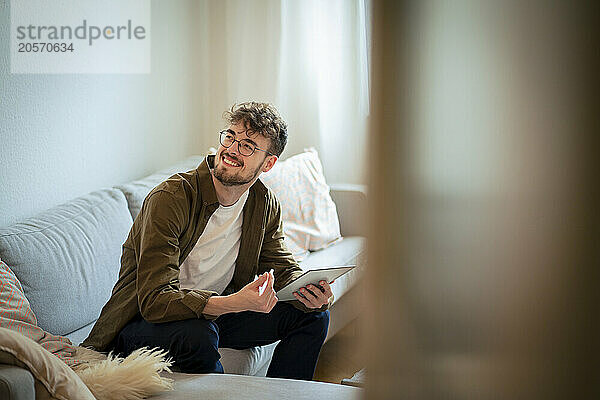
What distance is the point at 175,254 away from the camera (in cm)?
184

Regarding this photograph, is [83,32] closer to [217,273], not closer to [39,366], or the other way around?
[217,273]

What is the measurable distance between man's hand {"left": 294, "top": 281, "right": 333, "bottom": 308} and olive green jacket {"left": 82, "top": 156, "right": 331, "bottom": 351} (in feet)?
0.10

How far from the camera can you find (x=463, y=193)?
233 mm

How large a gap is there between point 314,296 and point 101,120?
3.85 ft

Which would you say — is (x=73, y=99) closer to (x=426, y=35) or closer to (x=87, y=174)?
(x=87, y=174)

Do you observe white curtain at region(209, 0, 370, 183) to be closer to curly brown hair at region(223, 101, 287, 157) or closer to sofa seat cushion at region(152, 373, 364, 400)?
curly brown hair at region(223, 101, 287, 157)

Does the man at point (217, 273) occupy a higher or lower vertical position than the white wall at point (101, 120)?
lower

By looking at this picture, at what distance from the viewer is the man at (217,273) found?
5.85ft

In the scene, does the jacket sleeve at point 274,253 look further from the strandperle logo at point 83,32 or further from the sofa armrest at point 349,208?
the sofa armrest at point 349,208

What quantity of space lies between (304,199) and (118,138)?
80 centimetres

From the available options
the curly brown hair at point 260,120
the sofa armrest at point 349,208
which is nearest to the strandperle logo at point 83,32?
the curly brown hair at point 260,120

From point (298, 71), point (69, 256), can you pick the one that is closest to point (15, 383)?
point (69, 256)

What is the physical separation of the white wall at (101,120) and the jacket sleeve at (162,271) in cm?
61

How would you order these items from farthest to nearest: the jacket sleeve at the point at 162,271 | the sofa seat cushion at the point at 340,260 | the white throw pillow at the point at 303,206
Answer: the white throw pillow at the point at 303,206 < the sofa seat cushion at the point at 340,260 < the jacket sleeve at the point at 162,271
